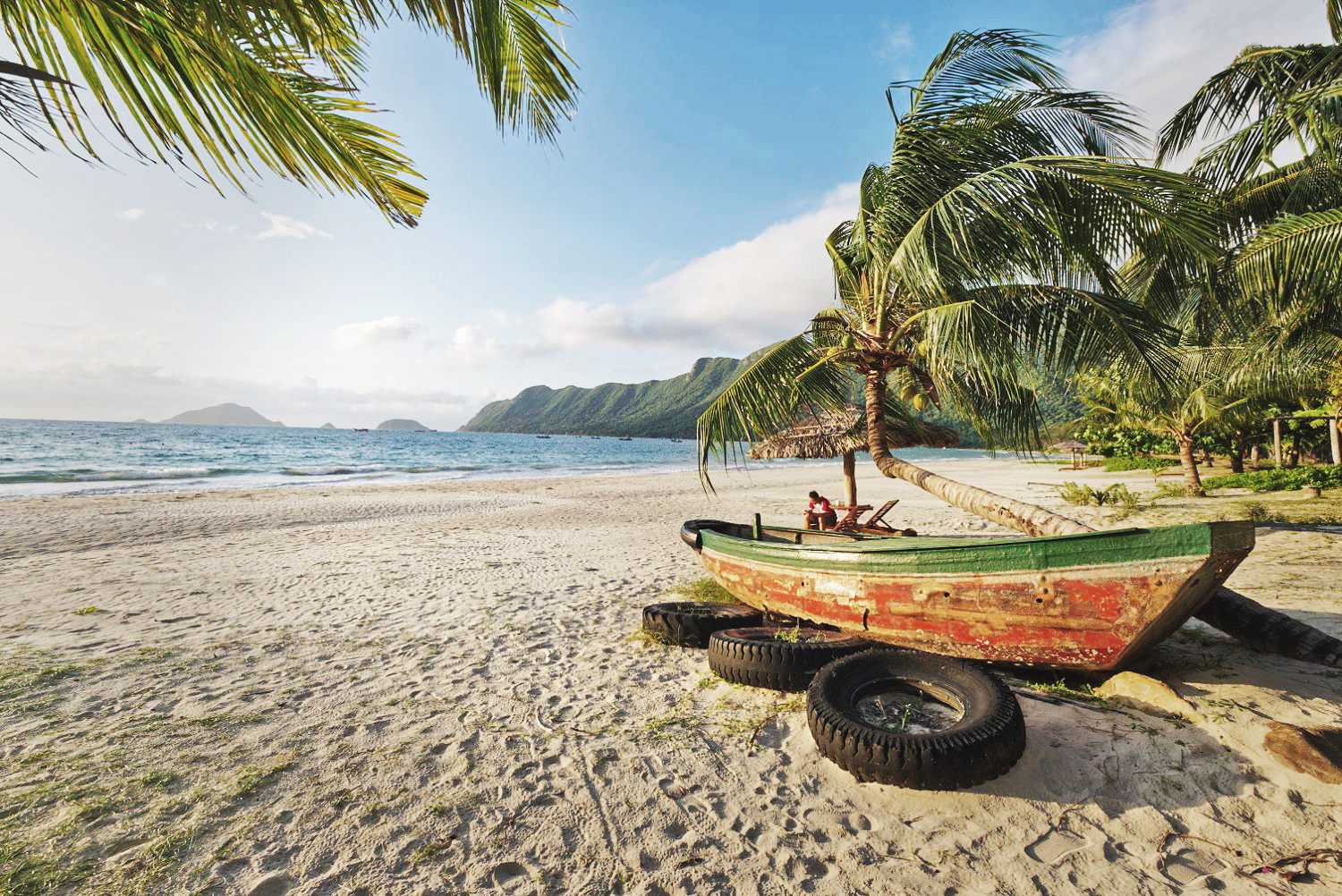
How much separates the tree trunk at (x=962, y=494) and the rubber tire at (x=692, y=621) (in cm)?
210

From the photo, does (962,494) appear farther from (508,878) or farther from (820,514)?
→ (508,878)

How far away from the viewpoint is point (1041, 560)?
140 inches

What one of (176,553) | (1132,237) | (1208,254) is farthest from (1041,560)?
(176,553)

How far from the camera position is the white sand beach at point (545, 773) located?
2486 mm

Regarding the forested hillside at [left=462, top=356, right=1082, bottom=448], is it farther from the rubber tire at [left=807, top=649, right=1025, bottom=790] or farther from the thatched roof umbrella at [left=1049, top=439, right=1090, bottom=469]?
the rubber tire at [left=807, top=649, right=1025, bottom=790]

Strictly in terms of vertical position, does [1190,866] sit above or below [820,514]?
below

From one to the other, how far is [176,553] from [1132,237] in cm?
1457

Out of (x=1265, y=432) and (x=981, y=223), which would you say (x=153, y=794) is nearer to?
(x=981, y=223)

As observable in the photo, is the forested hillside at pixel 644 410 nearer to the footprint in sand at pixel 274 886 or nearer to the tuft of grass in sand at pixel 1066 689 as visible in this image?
the tuft of grass in sand at pixel 1066 689

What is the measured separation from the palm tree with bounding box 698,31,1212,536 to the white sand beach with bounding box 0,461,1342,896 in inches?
77.6

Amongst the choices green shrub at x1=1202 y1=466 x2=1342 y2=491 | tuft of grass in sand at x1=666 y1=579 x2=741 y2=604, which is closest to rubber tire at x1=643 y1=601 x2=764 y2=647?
tuft of grass in sand at x1=666 y1=579 x2=741 y2=604

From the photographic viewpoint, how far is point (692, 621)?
5.35 meters

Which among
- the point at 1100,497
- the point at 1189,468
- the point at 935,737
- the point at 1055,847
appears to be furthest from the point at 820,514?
the point at 1189,468

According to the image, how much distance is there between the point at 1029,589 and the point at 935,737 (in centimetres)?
139
